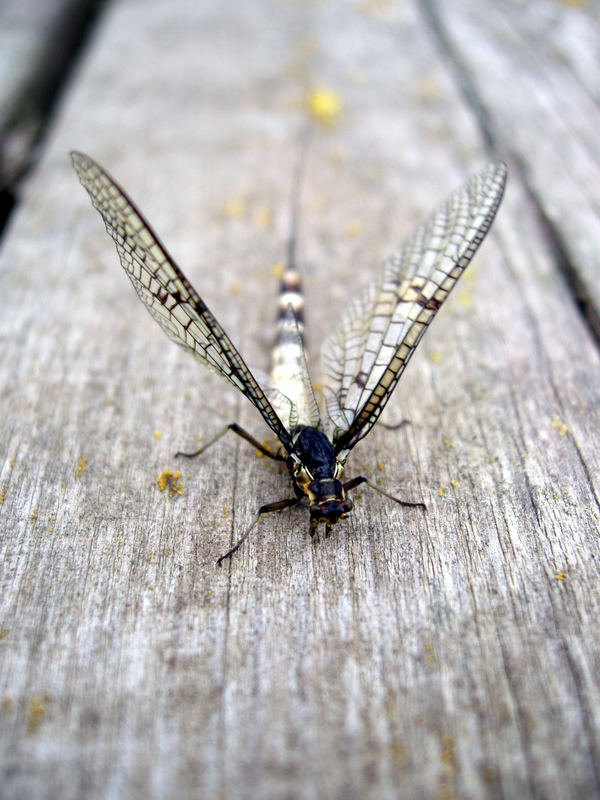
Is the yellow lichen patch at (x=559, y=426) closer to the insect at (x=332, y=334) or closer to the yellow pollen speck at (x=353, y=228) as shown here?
the insect at (x=332, y=334)

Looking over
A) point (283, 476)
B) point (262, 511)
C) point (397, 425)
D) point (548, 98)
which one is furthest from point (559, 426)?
point (548, 98)

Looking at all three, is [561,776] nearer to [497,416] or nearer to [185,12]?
[497,416]

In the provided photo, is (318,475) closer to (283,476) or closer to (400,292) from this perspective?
(283,476)

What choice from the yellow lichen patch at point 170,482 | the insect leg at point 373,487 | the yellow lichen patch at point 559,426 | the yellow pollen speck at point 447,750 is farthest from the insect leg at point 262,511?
the yellow lichen patch at point 559,426

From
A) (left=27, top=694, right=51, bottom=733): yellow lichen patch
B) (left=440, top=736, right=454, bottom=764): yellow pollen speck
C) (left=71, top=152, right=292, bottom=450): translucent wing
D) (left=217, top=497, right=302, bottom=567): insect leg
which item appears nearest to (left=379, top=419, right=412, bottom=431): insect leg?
(left=71, top=152, right=292, bottom=450): translucent wing

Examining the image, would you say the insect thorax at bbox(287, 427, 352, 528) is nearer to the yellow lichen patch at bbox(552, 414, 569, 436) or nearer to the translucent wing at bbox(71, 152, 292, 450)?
the translucent wing at bbox(71, 152, 292, 450)
